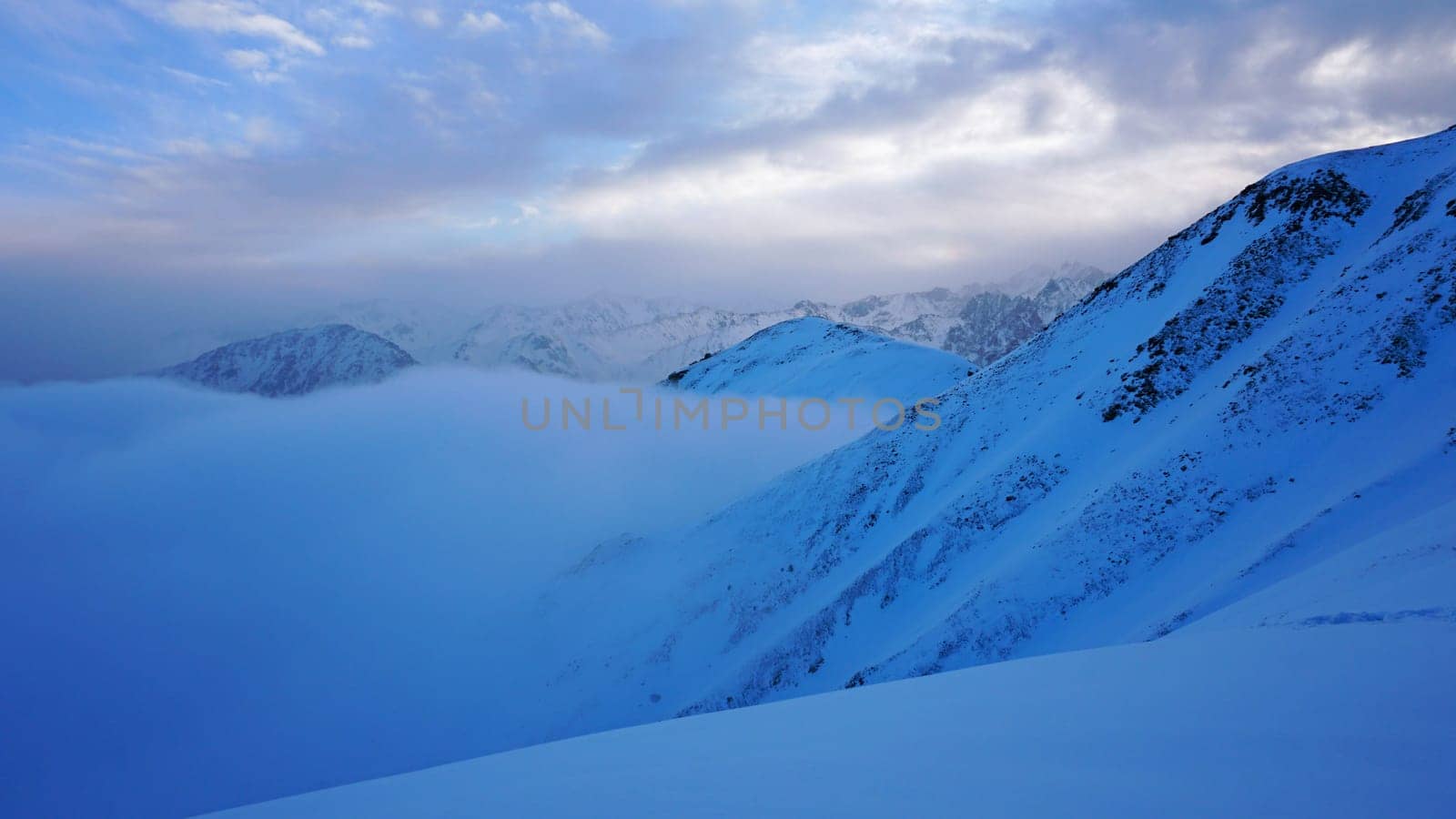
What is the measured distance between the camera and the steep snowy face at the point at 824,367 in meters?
82.4

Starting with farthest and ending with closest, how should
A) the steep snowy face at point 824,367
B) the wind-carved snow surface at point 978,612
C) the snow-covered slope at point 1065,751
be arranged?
1. the steep snowy face at point 824,367
2. the wind-carved snow surface at point 978,612
3. the snow-covered slope at point 1065,751

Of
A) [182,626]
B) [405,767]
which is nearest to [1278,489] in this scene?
[405,767]

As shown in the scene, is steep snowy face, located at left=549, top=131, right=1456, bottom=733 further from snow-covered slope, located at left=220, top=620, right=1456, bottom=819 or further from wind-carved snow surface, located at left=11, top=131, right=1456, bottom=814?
snow-covered slope, located at left=220, top=620, right=1456, bottom=819

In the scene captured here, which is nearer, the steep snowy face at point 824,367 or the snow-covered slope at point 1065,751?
the snow-covered slope at point 1065,751

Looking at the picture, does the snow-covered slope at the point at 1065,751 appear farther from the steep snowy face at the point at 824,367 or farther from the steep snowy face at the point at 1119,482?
the steep snowy face at the point at 824,367

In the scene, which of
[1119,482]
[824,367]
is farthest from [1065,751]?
[824,367]

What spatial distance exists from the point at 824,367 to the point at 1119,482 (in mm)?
73950

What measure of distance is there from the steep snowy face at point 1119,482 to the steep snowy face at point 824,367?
33.5 m

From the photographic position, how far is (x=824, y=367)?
100m

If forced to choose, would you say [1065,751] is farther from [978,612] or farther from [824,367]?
[824,367]

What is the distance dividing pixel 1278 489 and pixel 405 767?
45.2 metres

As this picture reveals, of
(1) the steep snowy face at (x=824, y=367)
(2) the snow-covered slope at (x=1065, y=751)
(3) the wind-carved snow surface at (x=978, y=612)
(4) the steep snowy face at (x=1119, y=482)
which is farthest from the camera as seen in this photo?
(1) the steep snowy face at (x=824, y=367)

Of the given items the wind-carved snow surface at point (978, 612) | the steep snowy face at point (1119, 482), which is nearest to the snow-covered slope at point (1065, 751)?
the wind-carved snow surface at point (978, 612)

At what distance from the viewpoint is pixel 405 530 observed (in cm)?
8081
